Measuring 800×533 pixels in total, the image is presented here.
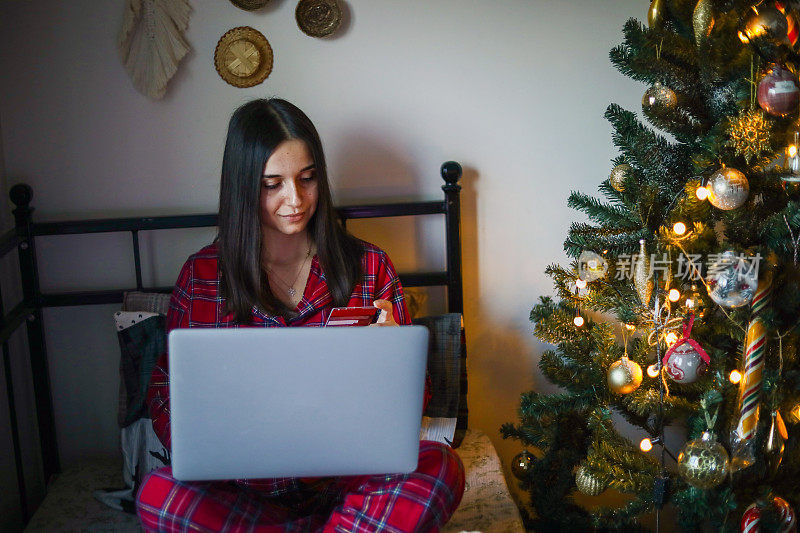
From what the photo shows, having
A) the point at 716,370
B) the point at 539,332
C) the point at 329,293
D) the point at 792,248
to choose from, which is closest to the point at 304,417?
the point at 329,293

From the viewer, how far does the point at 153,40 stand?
77.6 inches

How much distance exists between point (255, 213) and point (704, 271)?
0.96 meters

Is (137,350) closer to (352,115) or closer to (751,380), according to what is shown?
(352,115)

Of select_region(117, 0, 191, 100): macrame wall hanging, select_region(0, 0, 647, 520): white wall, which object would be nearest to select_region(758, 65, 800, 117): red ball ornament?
select_region(0, 0, 647, 520): white wall

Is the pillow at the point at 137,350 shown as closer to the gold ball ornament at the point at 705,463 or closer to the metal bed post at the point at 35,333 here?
the metal bed post at the point at 35,333

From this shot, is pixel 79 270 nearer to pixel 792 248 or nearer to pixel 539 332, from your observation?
pixel 539 332

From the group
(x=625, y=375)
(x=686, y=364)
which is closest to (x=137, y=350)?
(x=625, y=375)

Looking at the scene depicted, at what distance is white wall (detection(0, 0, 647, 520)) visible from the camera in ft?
6.56

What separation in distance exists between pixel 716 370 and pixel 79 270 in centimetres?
160

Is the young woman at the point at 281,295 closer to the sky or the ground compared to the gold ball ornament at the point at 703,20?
closer to the ground

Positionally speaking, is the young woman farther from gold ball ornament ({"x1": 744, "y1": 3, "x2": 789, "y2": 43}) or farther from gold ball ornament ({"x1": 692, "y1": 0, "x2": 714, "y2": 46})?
gold ball ornament ({"x1": 744, "y1": 3, "x2": 789, "y2": 43})

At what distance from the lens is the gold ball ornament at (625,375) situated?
161 centimetres

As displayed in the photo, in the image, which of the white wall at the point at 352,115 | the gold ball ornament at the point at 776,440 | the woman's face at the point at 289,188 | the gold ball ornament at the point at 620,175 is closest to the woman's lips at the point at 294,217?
the woman's face at the point at 289,188

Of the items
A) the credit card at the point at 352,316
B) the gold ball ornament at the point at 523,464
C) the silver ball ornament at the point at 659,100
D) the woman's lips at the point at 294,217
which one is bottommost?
the gold ball ornament at the point at 523,464
